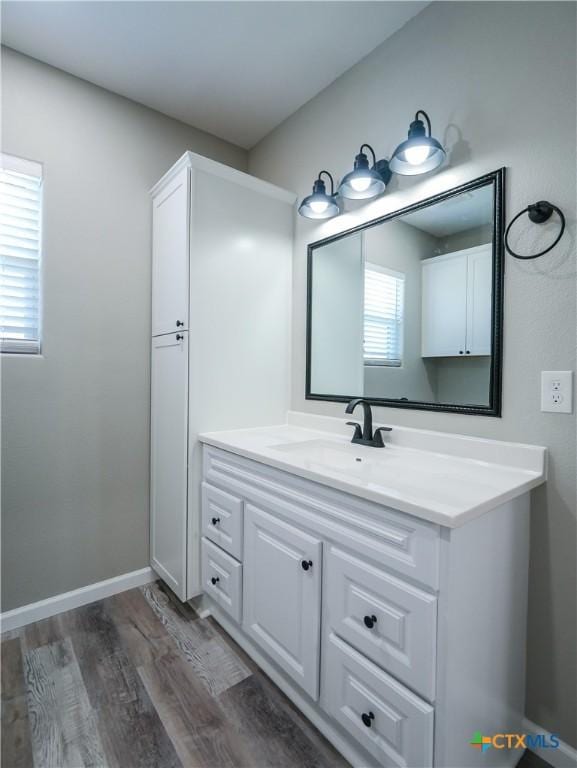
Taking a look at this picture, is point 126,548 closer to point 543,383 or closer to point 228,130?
point 543,383

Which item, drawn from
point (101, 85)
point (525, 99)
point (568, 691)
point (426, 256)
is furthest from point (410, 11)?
point (568, 691)

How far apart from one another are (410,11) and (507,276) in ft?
3.99

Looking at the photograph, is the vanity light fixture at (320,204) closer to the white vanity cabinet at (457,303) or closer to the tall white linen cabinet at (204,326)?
the tall white linen cabinet at (204,326)

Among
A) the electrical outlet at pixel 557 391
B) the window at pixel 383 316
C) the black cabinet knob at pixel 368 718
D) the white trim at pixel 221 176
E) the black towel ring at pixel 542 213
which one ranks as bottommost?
the black cabinet knob at pixel 368 718

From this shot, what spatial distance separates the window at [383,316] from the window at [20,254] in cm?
159

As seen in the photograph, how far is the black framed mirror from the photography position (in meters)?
1.37

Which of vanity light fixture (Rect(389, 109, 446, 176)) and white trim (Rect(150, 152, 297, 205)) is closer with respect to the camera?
vanity light fixture (Rect(389, 109, 446, 176))

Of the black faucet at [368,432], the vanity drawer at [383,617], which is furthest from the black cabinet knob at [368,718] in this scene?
the black faucet at [368,432]

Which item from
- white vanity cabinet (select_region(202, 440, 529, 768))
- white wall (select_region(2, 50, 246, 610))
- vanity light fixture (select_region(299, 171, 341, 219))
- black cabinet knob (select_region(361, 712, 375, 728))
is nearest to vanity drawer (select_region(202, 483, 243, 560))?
white vanity cabinet (select_region(202, 440, 529, 768))

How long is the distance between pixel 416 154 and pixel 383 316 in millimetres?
637

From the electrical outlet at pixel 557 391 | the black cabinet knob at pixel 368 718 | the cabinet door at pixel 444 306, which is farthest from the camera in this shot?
the cabinet door at pixel 444 306

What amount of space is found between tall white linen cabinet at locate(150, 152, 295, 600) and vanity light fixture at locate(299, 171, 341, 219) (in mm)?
300

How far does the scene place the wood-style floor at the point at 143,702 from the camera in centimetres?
121

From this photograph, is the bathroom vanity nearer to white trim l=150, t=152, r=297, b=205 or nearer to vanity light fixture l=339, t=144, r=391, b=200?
vanity light fixture l=339, t=144, r=391, b=200
